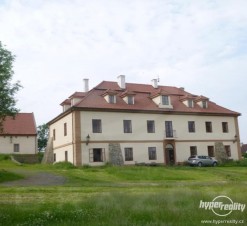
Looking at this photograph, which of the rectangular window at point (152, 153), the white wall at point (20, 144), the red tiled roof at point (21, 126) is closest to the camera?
the rectangular window at point (152, 153)

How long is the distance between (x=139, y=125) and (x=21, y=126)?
68.2ft

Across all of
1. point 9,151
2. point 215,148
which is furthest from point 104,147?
point 9,151

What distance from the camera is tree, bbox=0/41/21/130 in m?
25.0

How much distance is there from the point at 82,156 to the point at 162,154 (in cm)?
951

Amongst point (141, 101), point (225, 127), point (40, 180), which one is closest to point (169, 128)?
point (141, 101)

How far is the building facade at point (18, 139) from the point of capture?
175 feet

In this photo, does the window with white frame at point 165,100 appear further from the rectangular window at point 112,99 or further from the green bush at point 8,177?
the green bush at point 8,177

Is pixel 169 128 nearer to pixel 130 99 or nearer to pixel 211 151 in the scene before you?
pixel 130 99

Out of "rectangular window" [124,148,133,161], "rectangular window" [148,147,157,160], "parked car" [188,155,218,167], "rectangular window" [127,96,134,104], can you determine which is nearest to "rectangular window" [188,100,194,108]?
"parked car" [188,155,218,167]

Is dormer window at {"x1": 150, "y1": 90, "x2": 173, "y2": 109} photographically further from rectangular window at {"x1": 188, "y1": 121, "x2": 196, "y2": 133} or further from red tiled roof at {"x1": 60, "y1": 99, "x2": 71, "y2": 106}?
red tiled roof at {"x1": 60, "y1": 99, "x2": 71, "y2": 106}

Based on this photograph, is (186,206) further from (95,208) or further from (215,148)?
(215,148)

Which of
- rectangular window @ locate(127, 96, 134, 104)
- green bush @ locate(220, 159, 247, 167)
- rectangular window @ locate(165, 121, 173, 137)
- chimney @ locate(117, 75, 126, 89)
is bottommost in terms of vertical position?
green bush @ locate(220, 159, 247, 167)

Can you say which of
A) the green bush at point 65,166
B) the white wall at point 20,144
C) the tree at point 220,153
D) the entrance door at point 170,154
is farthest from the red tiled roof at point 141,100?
the white wall at point 20,144

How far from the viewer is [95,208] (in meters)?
12.6
